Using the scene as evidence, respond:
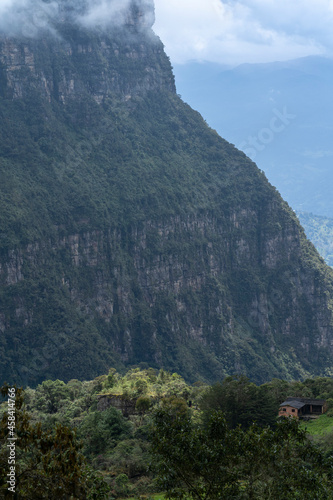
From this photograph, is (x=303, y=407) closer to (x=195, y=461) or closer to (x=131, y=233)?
(x=195, y=461)

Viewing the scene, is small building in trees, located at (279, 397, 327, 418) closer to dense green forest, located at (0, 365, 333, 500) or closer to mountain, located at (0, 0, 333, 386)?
dense green forest, located at (0, 365, 333, 500)

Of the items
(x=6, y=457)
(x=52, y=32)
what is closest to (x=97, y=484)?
(x=6, y=457)

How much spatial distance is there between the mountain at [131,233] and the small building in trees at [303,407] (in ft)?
183

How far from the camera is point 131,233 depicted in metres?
128

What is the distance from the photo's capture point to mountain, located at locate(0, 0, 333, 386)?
109938mm

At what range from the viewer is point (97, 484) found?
62.1 ft

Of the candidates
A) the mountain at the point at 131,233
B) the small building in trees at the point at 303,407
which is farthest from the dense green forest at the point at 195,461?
the mountain at the point at 131,233

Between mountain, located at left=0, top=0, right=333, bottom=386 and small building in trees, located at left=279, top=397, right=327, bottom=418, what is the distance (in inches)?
2201

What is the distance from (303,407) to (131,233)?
81.2m

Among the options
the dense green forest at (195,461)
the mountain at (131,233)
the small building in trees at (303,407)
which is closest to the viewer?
the dense green forest at (195,461)

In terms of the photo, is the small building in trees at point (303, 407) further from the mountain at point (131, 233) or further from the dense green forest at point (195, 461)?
the mountain at point (131, 233)

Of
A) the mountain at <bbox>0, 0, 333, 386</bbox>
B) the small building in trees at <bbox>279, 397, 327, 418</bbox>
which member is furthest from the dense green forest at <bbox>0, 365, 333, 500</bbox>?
the mountain at <bbox>0, 0, 333, 386</bbox>

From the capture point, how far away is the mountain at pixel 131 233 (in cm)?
10994

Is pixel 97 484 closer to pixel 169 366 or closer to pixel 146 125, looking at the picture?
pixel 169 366
